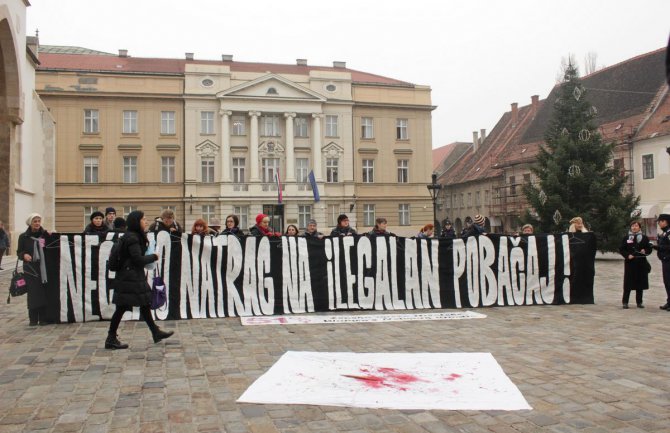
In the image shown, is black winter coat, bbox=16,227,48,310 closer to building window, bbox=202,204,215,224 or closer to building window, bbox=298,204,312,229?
building window, bbox=202,204,215,224

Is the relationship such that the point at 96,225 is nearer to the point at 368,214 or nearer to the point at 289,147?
the point at 289,147

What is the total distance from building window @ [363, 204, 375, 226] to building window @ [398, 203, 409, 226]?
264 cm

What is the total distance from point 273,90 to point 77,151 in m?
17.2

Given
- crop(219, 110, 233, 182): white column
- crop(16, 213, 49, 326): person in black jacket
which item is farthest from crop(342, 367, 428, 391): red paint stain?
crop(219, 110, 233, 182): white column

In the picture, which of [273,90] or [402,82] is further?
[402,82]

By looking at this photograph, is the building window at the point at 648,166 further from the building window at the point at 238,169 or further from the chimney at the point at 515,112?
the building window at the point at 238,169

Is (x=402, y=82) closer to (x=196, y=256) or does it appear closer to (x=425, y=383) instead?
(x=196, y=256)

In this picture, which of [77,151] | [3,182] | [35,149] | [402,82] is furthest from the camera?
[402,82]

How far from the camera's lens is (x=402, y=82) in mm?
55906

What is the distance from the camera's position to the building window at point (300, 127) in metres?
52.2

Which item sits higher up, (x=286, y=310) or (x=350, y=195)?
(x=350, y=195)

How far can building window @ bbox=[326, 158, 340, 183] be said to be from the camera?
2067 inches

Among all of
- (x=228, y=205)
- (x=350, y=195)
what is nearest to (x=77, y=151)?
(x=228, y=205)

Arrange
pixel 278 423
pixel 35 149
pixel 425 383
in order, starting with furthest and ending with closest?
pixel 35 149, pixel 425 383, pixel 278 423
